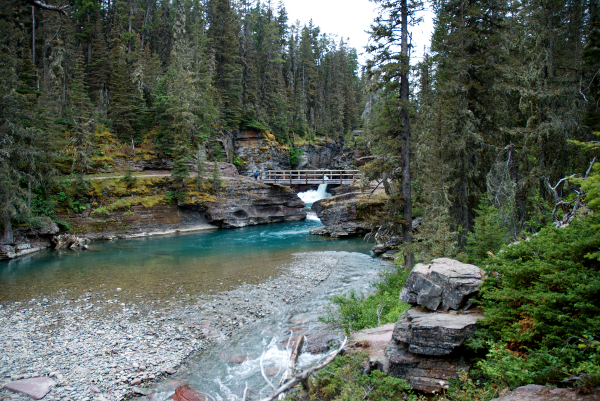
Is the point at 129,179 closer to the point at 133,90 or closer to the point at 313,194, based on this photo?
the point at 133,90

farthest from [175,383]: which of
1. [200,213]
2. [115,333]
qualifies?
[200,213]

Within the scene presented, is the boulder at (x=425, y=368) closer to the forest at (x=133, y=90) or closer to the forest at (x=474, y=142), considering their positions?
the forest at (x=474, y=142)

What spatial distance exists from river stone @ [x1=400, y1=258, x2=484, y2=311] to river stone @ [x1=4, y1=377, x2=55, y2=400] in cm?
823

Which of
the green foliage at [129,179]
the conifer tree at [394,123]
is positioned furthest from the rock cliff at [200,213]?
the conifer tree at [394,123]

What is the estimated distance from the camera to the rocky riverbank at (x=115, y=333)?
7617 millimetres

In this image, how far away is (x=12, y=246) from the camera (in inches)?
825

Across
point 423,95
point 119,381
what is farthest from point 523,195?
point 119,381

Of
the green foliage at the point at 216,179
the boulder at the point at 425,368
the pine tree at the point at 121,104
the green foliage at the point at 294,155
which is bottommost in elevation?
the boulder at the point at 425,368

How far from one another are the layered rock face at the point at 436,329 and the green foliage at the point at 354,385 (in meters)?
0.39

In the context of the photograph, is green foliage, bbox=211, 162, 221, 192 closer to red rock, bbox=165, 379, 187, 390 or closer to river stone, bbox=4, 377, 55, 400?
river stone, bbox=4, 377, 55, 400

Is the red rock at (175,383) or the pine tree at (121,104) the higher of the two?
the pine tree at (121,104)

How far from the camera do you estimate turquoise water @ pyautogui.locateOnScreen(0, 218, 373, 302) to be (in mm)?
14180

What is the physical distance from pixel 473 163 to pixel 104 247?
24.1m

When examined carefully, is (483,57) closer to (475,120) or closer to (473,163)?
(475,120)
